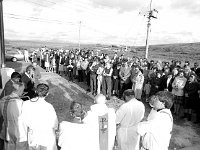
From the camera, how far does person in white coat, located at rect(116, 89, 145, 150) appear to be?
3.37 m

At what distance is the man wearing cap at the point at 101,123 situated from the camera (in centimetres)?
278

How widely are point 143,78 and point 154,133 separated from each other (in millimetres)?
5819

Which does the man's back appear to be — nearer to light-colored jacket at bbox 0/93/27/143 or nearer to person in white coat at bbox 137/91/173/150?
person in white coat at bbox 137/91/173/150

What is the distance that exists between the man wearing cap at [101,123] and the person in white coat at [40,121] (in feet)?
1.95

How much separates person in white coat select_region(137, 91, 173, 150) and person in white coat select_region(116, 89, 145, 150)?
0.67 m

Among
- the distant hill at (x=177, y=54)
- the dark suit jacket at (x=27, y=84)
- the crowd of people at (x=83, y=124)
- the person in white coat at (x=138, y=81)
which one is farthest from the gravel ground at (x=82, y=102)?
the distant hill at (x=177, y=54)

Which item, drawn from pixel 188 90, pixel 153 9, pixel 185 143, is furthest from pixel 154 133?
pixel 153 9

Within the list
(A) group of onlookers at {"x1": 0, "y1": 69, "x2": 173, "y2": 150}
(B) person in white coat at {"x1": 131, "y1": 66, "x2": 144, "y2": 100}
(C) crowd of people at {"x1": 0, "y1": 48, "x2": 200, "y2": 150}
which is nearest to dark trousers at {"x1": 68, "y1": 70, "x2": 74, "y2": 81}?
(B) person in white coat at {"x1": 131, "y1": 66, "x2": 144, "y2": 100}

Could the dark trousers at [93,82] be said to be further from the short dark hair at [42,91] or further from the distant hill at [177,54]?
the distant hill at [177,54]

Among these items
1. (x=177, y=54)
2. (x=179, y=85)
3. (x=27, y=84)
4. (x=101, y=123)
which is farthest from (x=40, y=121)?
(x=177, y=54)

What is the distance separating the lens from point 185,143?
16.5 feet

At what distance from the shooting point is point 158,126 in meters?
2.46

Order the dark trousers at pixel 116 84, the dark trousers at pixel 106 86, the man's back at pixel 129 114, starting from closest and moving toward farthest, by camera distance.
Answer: the man's back at pixel 129 114, the dark trousers at pixel 106 86, the dark trousers at pixel 116 84

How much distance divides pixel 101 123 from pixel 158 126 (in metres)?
0.84
